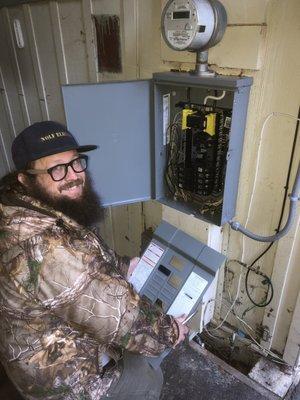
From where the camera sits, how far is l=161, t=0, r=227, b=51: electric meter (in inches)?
46.6

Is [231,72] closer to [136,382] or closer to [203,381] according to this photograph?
[136,382]

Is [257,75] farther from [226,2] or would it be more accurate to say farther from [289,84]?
[226,2]

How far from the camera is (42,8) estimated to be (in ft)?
7.26

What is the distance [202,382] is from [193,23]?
1.81 m

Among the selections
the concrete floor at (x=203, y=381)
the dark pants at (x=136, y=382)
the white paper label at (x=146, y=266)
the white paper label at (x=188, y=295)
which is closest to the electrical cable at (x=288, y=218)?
the white paper label at (x=188, y=295)

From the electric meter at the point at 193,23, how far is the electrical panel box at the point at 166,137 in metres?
0.14

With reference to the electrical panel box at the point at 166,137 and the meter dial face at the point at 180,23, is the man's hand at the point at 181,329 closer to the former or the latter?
the electrical panel box at the point at 166,137

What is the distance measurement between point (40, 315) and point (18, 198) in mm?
432

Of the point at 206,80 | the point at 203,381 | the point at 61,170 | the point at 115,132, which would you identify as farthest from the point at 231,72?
the point at 203,381

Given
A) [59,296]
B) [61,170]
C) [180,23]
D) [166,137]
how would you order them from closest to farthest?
[59,296] < [180,23] < [61,170] < [166,137]

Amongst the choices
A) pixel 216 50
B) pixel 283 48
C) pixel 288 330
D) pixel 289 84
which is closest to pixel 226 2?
pixel 216 50

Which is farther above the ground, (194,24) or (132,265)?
(194,24)

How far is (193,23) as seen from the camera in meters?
1.19

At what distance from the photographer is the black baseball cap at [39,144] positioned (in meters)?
1.26
